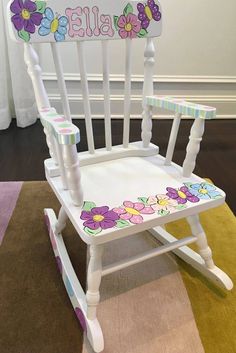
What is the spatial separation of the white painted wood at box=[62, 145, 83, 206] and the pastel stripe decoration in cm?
30

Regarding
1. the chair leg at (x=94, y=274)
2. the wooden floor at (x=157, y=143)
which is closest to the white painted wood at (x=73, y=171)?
the chair leg at (x=94, y=274)

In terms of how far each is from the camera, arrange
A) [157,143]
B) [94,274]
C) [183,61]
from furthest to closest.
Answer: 1. [183,61]
2. [157,143]
3. [94,274]

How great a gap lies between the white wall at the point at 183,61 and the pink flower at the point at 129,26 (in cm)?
120

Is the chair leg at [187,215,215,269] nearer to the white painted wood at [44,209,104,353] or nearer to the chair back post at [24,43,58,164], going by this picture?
the white painted wood at [44,209,104,353]

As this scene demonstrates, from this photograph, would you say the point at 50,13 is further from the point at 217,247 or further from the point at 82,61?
the point at 217,247

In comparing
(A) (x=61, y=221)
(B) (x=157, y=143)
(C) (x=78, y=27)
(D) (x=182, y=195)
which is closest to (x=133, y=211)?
(D) (x=182, y=195)

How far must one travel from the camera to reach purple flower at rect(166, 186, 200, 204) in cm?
74

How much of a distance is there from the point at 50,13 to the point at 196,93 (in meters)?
1.63

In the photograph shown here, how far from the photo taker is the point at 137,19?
89 centimetres

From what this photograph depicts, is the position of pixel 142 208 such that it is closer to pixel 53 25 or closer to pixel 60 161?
pixel 60 161

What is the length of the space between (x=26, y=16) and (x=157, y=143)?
1.23 meters

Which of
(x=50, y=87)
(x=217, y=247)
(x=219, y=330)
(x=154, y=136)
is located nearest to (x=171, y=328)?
(x=219, y=330)

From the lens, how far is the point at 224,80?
2211 mm

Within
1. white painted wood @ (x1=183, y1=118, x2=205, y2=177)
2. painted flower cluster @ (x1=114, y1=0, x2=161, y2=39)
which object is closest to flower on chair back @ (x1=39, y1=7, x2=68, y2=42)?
painted flower cluster @ (x1=114, y1=0, x2=161, y2=39)
